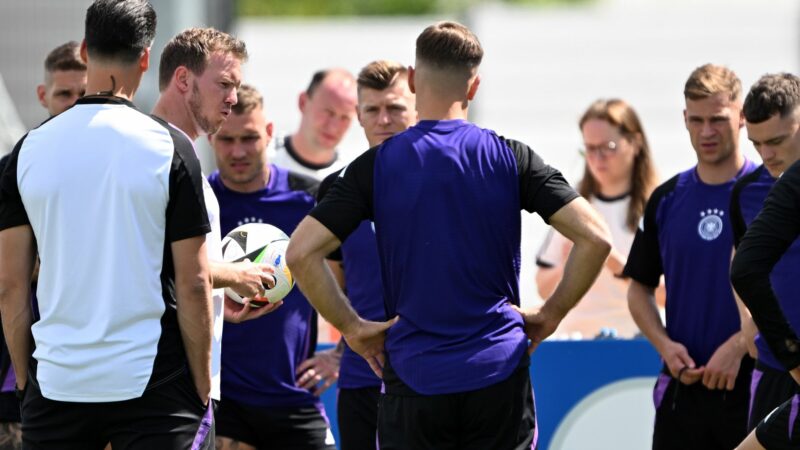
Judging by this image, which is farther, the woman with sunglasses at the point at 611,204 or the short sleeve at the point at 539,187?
the woman with sunglasses at the point at 611,204

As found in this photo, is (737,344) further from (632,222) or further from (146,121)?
(146,121)

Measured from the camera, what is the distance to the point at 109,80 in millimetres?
4531

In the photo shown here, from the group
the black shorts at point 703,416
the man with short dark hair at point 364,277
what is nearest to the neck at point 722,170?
the black shorts at point 703,416

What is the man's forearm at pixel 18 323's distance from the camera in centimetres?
458

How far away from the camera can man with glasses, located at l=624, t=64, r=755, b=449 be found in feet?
20.5

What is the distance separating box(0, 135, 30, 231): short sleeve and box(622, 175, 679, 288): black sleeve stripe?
3255mm

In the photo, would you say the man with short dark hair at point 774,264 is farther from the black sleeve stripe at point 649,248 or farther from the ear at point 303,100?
the ear at point 303,100

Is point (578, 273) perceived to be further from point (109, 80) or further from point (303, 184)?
point (303, 184)

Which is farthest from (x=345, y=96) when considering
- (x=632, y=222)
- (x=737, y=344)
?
(x=737, y=344)

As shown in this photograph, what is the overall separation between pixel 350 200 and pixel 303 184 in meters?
1.96

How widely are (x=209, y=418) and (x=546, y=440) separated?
343cm

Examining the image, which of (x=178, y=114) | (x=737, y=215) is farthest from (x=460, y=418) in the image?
(x=737, y=215)

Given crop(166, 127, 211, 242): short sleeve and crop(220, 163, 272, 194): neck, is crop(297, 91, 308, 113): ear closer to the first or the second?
crop(220, 163, 272, 194): neck

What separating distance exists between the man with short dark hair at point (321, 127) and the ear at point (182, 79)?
3519mm
